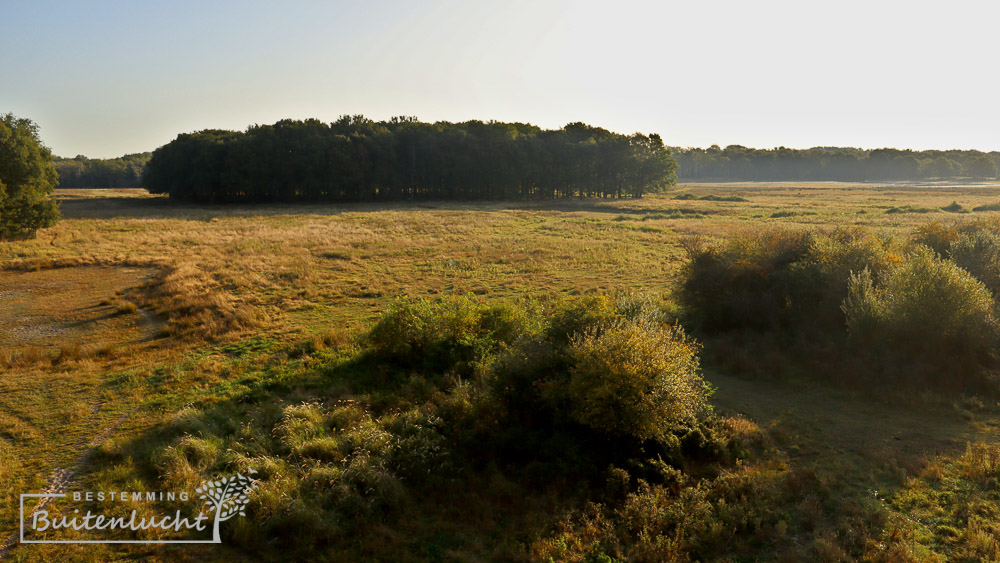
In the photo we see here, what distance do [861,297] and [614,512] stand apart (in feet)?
38.8

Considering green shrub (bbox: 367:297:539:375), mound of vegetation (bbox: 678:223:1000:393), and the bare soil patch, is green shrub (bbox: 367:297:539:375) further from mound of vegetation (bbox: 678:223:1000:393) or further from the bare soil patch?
the bare soil patch

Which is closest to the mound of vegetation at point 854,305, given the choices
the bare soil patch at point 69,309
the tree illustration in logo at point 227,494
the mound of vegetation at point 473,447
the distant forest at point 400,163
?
the mound of vegetation at point 473,447

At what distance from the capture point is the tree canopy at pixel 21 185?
41094 mm

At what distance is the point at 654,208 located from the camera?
7462cm

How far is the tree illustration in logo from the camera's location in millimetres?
8898

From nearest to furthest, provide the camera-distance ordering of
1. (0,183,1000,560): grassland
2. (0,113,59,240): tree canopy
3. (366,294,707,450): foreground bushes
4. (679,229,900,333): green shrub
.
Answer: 1. (0,183,1000,560): grassland
2. (366,294,707,450): foreground bushes
3. (679,229,900,333): green shrub
4. (0,113,59,240): tree canopy

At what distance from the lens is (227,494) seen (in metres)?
9.34

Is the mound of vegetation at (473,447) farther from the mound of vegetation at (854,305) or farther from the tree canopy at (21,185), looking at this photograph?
the tree canopy at (21,185)

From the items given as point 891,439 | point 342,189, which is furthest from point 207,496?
point 342,189

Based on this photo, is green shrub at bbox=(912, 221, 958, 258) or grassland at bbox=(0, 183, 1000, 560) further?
green shrub at bbox=(912, 221, 958, 258)

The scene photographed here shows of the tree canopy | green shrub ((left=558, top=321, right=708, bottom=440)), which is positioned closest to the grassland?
green shrub ((left=558, top=321, right=708, bottom=440))

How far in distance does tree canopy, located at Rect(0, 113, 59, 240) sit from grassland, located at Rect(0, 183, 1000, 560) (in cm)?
840

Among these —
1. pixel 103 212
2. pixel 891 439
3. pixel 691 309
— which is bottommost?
pixel 891 439

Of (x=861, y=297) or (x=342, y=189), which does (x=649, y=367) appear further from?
(x=342, y=189)
